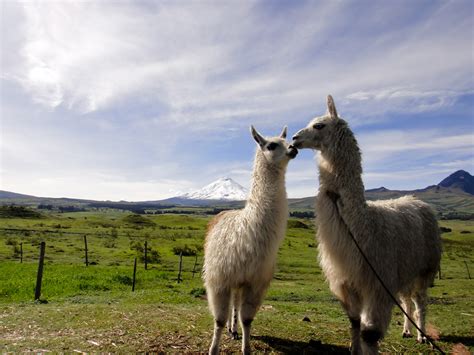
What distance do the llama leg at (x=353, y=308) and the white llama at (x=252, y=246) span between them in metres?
Result: 1.24

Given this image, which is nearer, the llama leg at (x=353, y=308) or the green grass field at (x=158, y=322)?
the llama leg at (x=353, y=308)

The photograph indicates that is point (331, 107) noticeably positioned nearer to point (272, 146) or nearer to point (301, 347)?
point (272, 146)

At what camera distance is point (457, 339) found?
295 inches

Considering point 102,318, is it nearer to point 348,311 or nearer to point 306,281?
point 348,311

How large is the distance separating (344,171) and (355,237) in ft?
3.04

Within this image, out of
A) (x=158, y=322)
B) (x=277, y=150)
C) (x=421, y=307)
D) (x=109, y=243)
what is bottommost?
(x=109, y=243)

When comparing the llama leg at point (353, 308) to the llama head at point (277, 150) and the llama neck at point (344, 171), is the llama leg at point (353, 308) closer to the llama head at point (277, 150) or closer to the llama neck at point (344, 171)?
the llama neck at point (344, 171)

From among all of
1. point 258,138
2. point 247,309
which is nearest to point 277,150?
point 258,138

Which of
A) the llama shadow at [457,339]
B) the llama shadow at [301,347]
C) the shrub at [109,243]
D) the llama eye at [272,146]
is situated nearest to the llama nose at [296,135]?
the llama eye at [272,146]

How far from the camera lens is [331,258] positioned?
524 cm

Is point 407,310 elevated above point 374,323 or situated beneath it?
situated beneath

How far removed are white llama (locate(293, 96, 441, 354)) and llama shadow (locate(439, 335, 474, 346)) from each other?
2722 mm

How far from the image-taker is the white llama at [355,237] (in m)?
4.90

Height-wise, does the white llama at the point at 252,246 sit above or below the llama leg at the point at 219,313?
above
